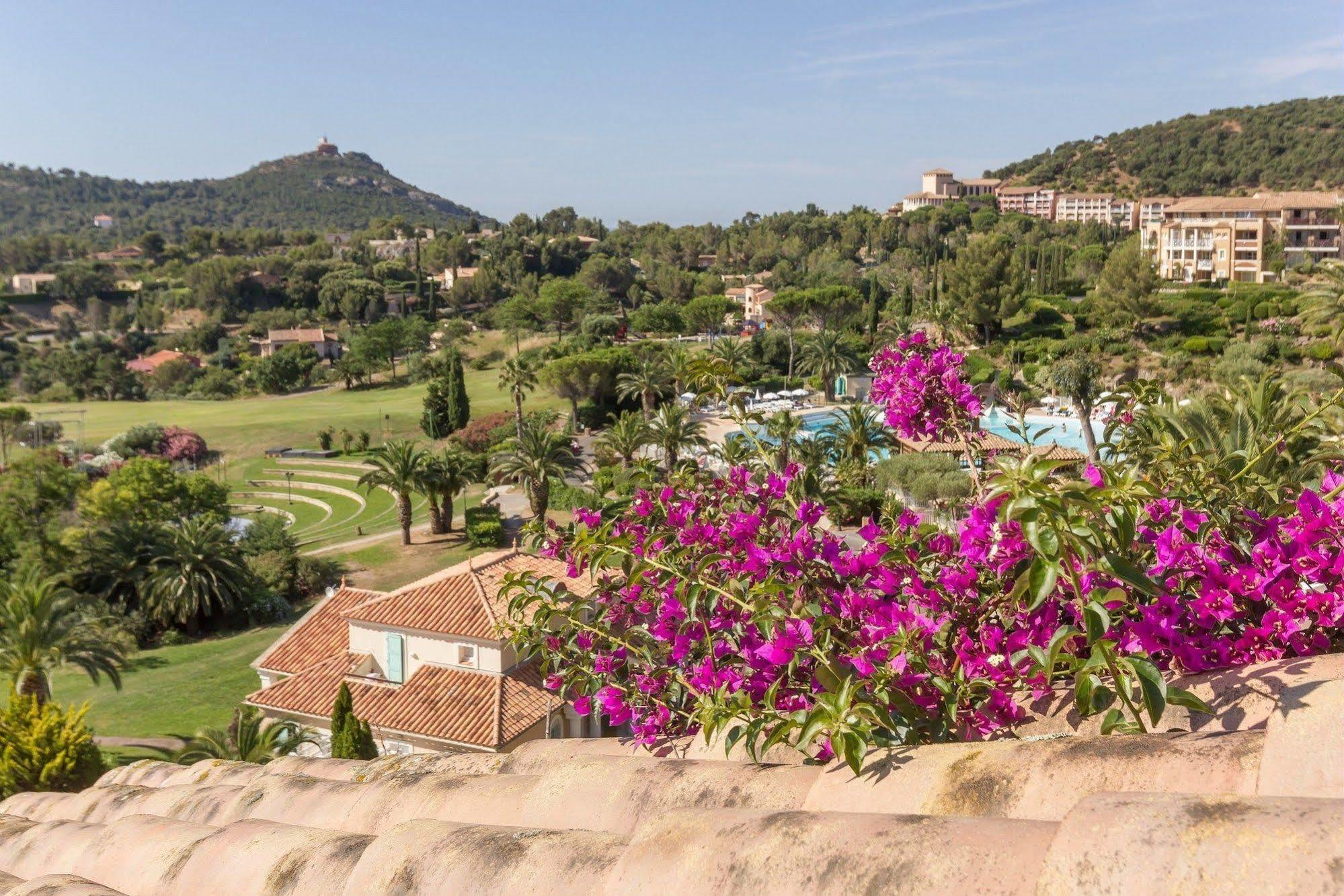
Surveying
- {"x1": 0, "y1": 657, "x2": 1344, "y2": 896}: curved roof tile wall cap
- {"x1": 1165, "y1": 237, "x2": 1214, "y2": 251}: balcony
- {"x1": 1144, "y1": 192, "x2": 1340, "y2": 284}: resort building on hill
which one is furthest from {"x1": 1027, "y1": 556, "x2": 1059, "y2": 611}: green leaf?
{"x1": 1165, "y1": 237, "x2": 1214, "y2": 251}: balcony

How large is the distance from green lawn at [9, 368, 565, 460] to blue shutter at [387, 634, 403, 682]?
42552mm

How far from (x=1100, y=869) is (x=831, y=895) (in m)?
0.51

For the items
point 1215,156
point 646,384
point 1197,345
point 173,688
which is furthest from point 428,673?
point 1215,156

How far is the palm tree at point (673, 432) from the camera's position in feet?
→ 121

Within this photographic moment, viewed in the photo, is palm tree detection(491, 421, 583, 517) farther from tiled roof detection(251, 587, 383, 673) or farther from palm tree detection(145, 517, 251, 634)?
tiled roof detection(251, 587, 383, 673)

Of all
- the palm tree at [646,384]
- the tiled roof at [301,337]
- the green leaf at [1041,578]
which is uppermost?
the green leaf at [1041,578]

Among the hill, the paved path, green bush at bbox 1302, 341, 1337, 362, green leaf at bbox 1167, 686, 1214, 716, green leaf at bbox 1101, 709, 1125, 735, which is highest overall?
the hill

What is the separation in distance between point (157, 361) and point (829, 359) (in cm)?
6968

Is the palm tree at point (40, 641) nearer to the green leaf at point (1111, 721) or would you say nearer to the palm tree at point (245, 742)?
the palm tree at point (245, 742)

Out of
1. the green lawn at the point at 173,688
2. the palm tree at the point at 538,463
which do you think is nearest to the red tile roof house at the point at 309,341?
the palm tree at the point at 538,463

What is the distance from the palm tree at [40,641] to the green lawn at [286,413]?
38.2 metres

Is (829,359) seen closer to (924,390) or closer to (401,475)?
(401,475)

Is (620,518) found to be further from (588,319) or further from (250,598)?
(588,319)

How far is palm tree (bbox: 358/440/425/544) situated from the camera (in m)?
39.2
